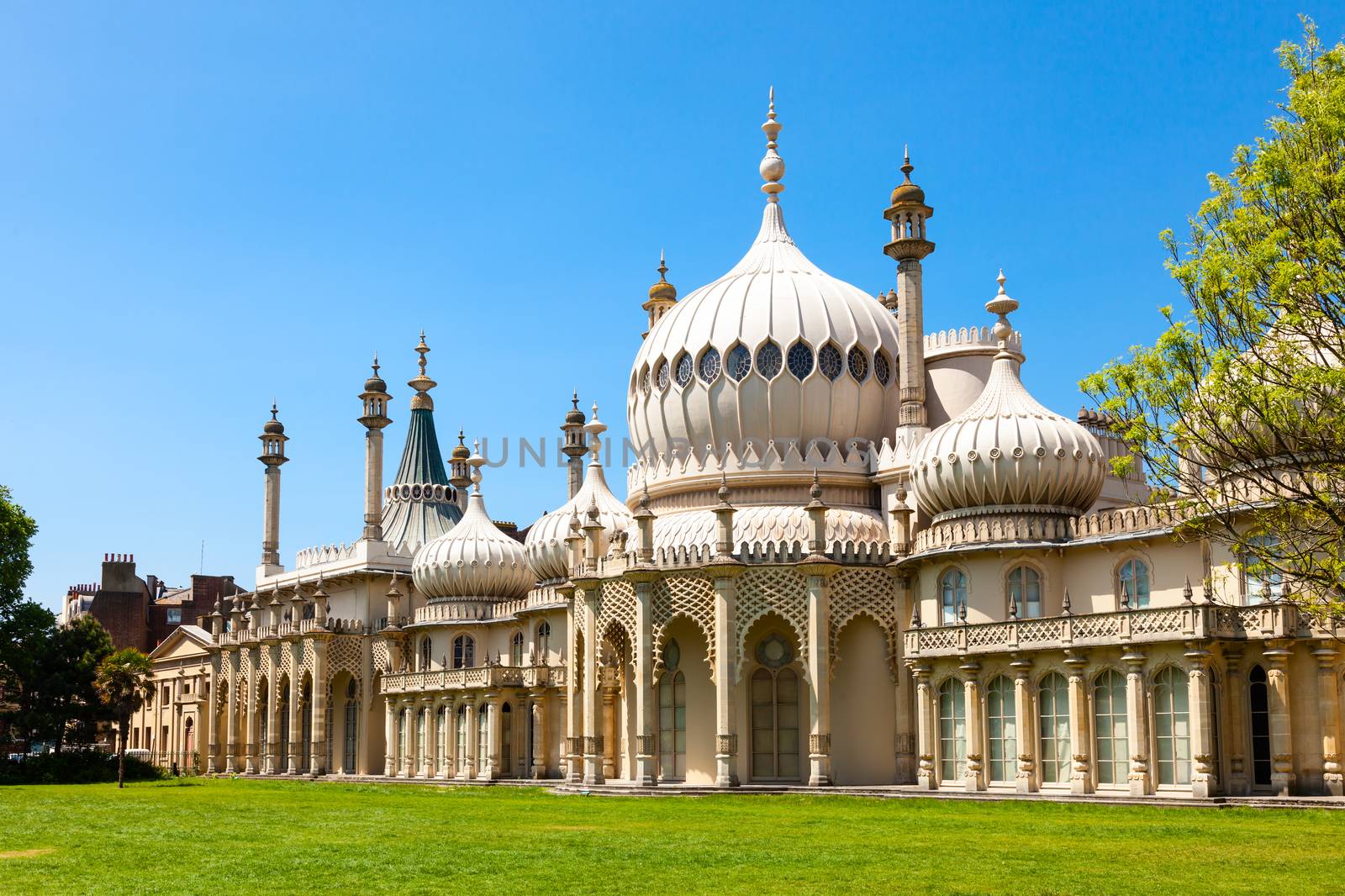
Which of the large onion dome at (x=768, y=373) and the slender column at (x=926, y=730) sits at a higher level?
the large onion dome at (x=768, y=373)

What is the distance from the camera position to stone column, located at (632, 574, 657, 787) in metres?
39.6

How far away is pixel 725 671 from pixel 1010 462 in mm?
8886

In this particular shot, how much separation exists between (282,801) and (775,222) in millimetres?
23457

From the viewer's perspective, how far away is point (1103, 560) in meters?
34.9

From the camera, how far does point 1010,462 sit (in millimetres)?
36188

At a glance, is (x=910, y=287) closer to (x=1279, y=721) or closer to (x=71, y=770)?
(x=1279, y=721)

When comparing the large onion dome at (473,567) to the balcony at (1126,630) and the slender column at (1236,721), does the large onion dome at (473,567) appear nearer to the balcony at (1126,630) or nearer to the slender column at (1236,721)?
the balcony at (1126,630)

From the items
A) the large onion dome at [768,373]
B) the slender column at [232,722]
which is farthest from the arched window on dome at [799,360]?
the slender column at [232,722]

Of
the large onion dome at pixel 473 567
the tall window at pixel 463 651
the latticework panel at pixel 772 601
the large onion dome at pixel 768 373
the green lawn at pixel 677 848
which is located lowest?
the green lawn at pixel 677 848

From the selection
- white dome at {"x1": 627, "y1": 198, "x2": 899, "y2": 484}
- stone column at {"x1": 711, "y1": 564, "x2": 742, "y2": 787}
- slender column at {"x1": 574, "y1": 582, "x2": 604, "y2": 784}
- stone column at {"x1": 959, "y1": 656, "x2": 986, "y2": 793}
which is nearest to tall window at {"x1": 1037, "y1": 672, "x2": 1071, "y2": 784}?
stone column at {"x1": 959, "y1": 656, "x2": 986, "y2": 793}

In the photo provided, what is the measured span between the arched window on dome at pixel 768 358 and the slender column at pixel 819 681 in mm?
7291

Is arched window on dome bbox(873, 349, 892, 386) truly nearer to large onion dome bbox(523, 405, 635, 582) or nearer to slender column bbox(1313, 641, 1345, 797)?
large onion dome bbox(523, 405, 635, 582)

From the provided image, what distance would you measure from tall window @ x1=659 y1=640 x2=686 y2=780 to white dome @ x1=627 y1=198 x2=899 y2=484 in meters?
6.25

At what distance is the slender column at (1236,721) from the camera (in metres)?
30.0
